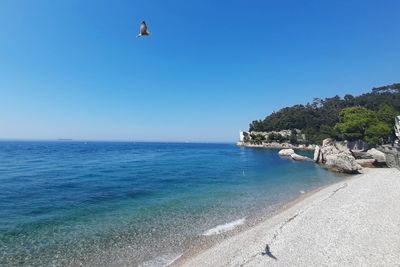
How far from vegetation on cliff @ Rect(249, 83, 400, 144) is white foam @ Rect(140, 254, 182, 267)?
71.0 meters

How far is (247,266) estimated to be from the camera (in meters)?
11.0

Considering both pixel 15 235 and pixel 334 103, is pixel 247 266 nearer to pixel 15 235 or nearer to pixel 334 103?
pixel 15 235

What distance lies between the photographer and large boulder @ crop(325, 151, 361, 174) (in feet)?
137

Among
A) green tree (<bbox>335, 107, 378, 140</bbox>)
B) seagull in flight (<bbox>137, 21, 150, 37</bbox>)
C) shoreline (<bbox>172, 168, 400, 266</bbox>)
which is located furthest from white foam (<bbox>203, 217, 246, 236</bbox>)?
green tree (<bbox>335, 107, 378, 140</bbox>)

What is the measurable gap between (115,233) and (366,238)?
14.2m

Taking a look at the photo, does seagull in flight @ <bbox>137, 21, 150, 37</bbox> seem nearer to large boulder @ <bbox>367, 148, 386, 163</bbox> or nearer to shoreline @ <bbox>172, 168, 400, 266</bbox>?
shoreline @ <bbox>172, 168, 400, 266</bbox>

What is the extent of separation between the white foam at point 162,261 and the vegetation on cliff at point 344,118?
233 ft

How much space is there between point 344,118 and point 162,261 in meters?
81.8

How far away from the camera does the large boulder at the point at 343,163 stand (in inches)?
1641

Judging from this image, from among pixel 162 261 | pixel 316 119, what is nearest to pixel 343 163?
pixel 162 261

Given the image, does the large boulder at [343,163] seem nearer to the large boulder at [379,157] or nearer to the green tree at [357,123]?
the large boulder at [379,157]

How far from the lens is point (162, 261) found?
511 inches

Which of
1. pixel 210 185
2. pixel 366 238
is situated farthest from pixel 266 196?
pixel 366 238

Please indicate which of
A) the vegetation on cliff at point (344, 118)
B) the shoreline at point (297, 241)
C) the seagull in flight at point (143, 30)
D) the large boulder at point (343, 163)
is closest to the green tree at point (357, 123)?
the vegetation on cliff at point (344, 118)
